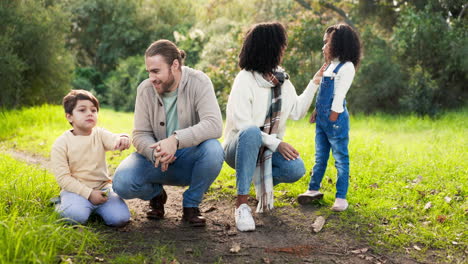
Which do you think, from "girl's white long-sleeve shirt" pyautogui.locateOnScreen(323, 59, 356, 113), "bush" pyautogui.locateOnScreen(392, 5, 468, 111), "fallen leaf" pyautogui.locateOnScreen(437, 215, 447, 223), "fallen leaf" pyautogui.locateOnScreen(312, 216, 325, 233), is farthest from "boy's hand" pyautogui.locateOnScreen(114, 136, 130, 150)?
"bush" pyautogui.locateOnScreen(392, 5, 468, 111)

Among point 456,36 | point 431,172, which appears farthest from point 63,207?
point 456,36

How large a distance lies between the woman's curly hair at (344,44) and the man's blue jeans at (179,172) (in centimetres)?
142

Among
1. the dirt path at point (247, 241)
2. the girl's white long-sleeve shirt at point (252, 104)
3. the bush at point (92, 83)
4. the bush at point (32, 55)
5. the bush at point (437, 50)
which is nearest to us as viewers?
the dirt path at point (247, 241)

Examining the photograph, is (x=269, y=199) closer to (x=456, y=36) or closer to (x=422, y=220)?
(x=422, y=220)

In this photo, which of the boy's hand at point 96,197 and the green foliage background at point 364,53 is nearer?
the boy's hand at point 96,197

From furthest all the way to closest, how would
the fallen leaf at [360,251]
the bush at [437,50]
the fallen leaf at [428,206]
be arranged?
1. the bush at [437,50]
2. the fallen leaf at [428,206]
3. the fallen leaf at [360,251]

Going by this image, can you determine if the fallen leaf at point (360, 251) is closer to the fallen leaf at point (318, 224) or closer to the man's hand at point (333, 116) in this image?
the fallen leaf at point (318, 224)

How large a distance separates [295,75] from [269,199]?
7.82m

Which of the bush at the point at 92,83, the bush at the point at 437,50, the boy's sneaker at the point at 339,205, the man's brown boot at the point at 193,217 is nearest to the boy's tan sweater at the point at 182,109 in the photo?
the man's brown boot at the point at 193,217

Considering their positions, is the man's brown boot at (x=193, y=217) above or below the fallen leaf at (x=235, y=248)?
above

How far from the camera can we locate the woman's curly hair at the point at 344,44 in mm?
4207

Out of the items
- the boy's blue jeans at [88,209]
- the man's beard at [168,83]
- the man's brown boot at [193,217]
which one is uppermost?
the man's beard at [168,83]

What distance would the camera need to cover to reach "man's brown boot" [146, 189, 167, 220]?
4.00 m

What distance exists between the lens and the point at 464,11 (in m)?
11.2
